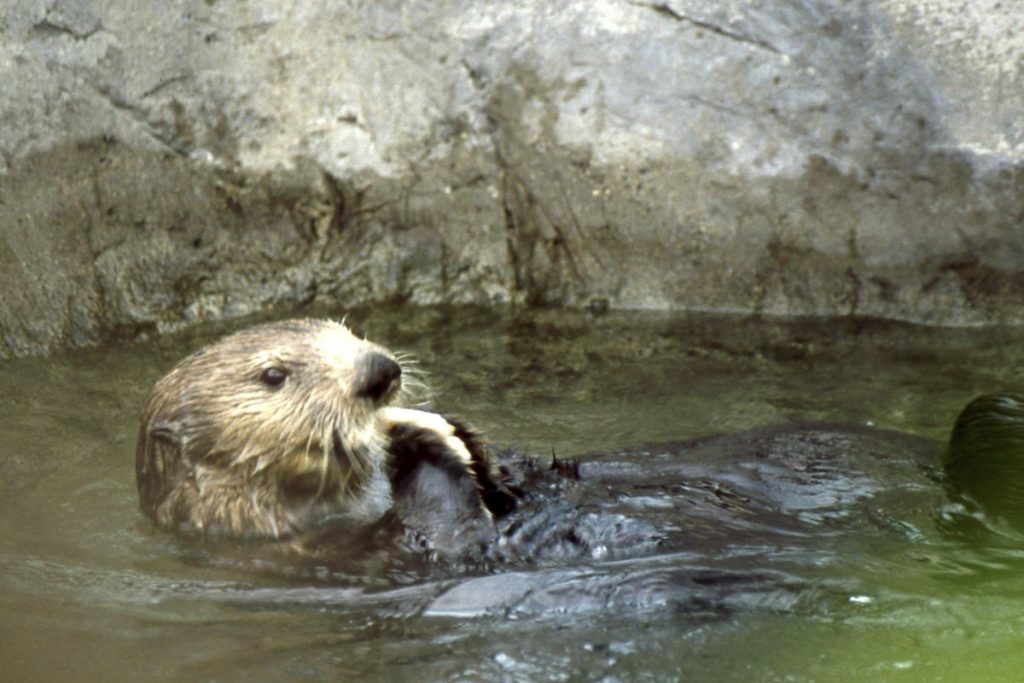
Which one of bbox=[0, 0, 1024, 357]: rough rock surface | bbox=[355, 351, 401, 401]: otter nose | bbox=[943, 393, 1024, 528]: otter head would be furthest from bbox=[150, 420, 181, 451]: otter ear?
bbox=[943, 393, 1024, 528]: otter head

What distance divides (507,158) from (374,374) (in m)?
2.44

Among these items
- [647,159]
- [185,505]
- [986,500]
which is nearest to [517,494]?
[185,505]

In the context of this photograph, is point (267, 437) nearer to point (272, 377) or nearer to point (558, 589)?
point (272, 377)

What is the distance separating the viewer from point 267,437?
3.53 meters

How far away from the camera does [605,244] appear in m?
5.70

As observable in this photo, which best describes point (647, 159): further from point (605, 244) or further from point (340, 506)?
point (340, 506)

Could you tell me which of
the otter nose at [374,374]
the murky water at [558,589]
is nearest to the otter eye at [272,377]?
the otter nose at [374,374]

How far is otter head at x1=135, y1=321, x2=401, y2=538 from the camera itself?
3.52 metres

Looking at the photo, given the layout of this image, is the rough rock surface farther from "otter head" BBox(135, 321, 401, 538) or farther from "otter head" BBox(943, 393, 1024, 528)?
"otter head" BBox(135, 321, 401, 538)

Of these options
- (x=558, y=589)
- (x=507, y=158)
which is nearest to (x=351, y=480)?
(x=558, y=589)

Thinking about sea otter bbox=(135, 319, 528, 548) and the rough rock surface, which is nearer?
sea otter bbox=(135, 319, 528, 548)

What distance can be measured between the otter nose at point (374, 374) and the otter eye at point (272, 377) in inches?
9.0

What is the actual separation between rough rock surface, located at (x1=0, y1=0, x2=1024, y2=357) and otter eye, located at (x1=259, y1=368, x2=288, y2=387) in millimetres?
2043

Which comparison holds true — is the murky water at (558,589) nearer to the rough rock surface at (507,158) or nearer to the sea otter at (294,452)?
the sea otter at (294,452)
